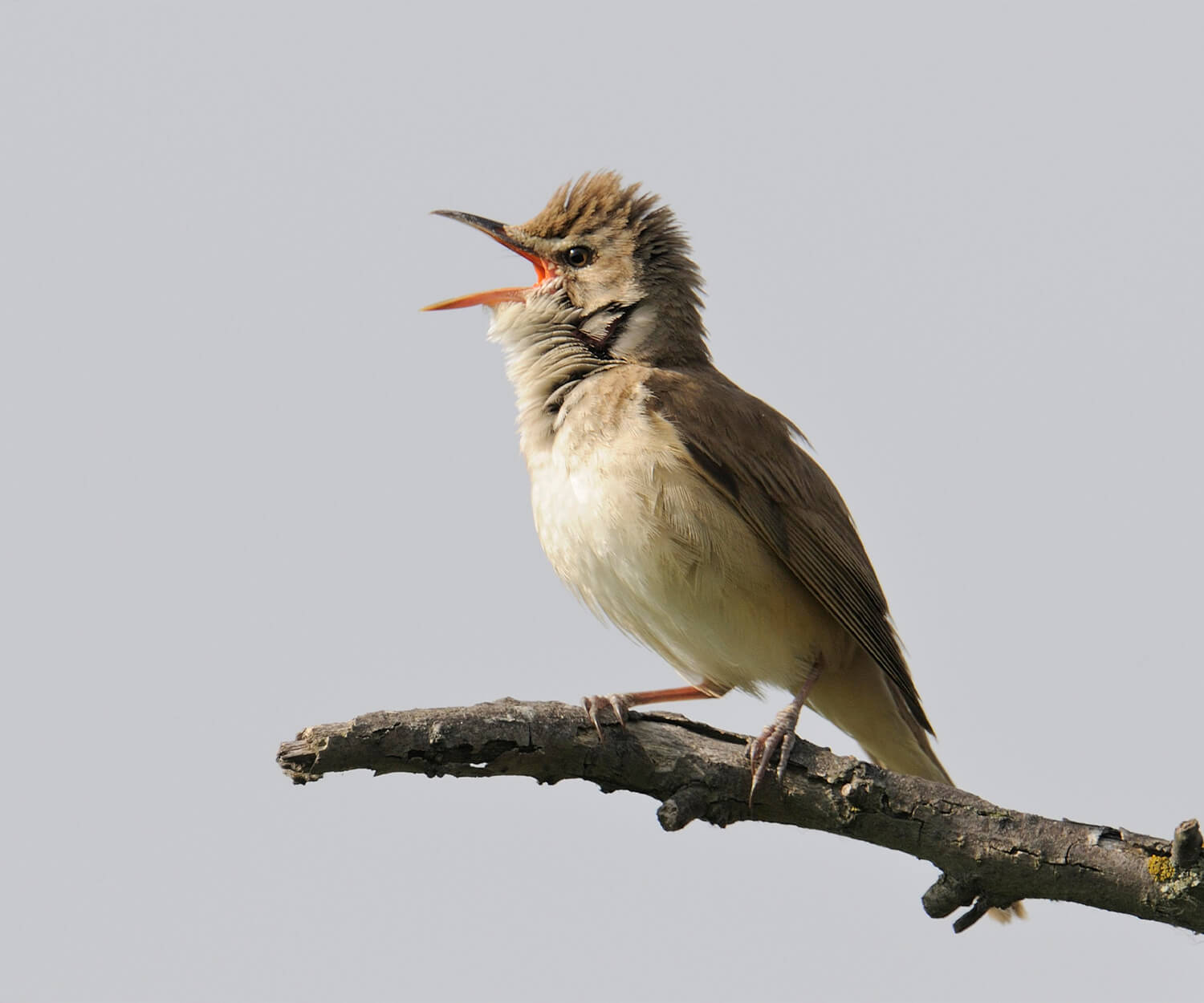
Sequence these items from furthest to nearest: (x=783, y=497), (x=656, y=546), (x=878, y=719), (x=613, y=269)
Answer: (x=613, y=269)
(x=878, y=719)
(x=783, y=497)
(x=656, y=546)

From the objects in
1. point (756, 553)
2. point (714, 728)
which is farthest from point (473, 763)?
point (756, 553)

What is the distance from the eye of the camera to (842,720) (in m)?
6.01

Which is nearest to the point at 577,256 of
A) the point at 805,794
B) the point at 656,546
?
the point at 656,546

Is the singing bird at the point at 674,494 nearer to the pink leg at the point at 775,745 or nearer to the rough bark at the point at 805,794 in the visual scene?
the pink leg at the point at 775,745

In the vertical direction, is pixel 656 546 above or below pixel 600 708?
above

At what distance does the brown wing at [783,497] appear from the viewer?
17.9ft

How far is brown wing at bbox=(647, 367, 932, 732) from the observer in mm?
5441

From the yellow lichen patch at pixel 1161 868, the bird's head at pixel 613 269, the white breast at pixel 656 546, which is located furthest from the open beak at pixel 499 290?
the yellow lichen patch at pixel 1161 868

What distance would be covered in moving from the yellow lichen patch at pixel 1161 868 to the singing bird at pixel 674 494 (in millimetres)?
1312

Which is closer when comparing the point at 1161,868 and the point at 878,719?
the point at 1161,868

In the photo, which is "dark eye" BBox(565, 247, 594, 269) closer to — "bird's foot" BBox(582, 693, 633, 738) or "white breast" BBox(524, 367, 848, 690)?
"white breast" BBox(524, 367, 848, 690)

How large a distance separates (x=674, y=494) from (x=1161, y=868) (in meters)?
2.27

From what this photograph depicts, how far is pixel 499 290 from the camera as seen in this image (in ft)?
20.4

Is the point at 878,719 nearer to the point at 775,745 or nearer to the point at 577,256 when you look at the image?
the point at 775,745
